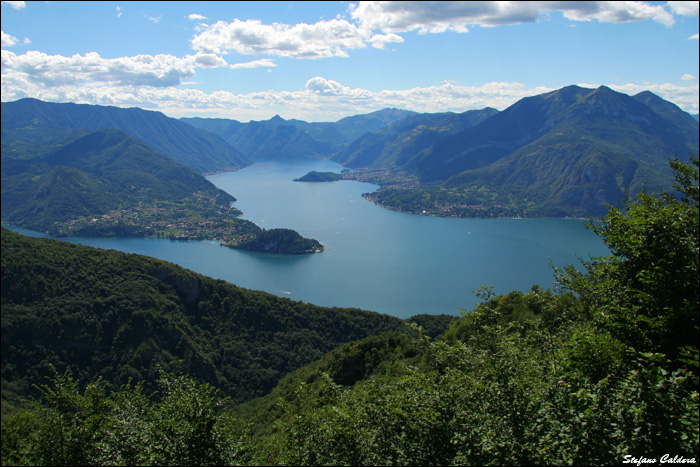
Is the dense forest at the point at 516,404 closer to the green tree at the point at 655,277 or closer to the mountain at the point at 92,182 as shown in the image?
the green tree at the point at 655,277

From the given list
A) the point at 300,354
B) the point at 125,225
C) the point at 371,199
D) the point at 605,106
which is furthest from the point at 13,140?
the point at 605,106

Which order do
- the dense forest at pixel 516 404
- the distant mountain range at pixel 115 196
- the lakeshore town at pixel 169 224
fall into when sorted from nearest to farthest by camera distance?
the dense forest at pixel 516 404 < the lakeshore town at pixel 169 224 < the distant mountain range at pixel 115 196

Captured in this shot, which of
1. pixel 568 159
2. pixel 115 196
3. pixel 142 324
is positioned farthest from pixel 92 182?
pixel 568 159

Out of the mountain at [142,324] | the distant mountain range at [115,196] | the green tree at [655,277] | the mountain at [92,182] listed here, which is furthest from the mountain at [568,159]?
the green tree at [655,277]

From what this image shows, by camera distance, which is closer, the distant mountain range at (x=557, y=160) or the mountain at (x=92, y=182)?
the mountain at (x=92, y=182)

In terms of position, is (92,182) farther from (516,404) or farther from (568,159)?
(568,159)

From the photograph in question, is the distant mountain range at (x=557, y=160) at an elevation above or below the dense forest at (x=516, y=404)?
above

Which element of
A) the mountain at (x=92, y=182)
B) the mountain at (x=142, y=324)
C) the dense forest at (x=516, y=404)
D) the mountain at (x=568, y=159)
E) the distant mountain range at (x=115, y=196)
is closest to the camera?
the dense forest at (x=516, y=404)
